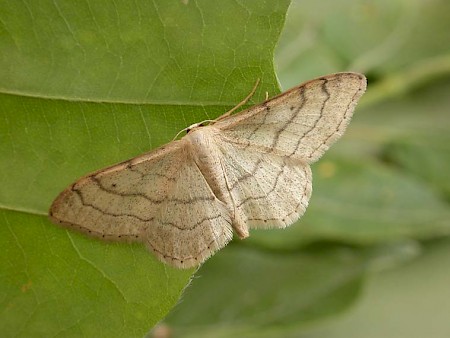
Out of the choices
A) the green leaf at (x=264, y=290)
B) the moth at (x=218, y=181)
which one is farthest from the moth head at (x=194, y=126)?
the green leaf at (x=264, y=290)

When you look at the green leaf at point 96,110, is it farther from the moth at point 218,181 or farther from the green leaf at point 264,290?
the green leaf at point 264,290

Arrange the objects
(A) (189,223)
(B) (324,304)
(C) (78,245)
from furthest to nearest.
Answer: (B) (324,304), (A) (189,223), (C) (78,245)

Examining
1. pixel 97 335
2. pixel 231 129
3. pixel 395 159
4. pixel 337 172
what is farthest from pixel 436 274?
pixel 97 335

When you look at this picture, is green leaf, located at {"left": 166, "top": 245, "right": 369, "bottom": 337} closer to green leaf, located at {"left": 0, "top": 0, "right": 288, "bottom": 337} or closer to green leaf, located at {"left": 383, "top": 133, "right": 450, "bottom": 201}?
green leaf, located at {"left": 383, "top": 133, "right": 450, "bottom": 201}

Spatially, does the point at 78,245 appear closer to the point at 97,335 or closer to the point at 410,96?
the point at 97,335

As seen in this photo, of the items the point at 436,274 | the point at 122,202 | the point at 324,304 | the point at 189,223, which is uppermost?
the point at 122,202

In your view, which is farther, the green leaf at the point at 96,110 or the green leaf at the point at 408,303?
the green leaf at the point at 408,303
